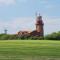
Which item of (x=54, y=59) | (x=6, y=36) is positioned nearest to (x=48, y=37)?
(x=6, y=36)

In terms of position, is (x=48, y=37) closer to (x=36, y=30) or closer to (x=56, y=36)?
(x=56, y=36)

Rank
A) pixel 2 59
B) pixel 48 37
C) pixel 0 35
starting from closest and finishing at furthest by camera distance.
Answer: pixel 2 59 → pixel 48 37 → pixel 0 35

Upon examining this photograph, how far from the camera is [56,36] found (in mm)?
78062

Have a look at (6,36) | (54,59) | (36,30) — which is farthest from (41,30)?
(54,59)

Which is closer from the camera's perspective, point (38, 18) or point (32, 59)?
point (32, 59)

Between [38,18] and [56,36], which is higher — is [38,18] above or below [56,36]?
above

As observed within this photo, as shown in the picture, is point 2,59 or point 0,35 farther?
point 0,35

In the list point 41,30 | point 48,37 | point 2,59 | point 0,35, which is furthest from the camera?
point 41,30

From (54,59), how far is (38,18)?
108m

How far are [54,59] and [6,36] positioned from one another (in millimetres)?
71219

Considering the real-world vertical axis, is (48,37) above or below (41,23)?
below

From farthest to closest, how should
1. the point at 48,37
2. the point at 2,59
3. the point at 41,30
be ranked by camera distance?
the point at 41,30, the point at 48,37, the point at 2,59

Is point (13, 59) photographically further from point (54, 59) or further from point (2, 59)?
point (54, 59)

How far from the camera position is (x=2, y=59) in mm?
14484
